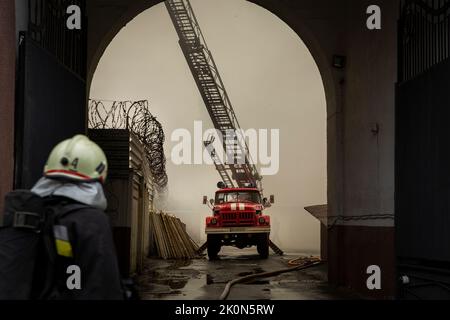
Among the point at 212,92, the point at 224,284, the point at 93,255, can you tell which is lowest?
the point at 224,284

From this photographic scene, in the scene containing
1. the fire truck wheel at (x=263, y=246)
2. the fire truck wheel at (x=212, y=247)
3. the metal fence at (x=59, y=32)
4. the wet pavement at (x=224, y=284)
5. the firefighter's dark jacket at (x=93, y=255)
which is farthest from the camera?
the fire truck wheel at (x=263, y=246)

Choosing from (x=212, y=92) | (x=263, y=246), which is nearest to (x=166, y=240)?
(x=263, y=246)

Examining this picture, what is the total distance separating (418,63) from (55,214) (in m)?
4.98

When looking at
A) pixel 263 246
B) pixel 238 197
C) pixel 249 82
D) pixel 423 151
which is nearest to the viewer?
pixel 423 151

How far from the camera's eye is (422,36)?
6.37 metres

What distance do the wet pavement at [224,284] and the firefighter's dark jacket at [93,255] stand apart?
643cm

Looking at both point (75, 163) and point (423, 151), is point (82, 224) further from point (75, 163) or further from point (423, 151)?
point (423, 151)

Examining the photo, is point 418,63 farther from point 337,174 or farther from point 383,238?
point 337,174

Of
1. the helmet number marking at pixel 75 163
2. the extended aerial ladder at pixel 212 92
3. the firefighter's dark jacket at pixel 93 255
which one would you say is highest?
the extended aerial ladder at pixel 212 92

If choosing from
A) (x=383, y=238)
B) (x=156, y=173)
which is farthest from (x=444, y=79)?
(x=156, y=173)

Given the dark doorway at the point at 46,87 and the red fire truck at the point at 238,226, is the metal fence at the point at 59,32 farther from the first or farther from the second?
the red fire truck at the point at 238,226

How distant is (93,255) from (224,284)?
28.0 feet

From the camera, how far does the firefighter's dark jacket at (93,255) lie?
265 cm

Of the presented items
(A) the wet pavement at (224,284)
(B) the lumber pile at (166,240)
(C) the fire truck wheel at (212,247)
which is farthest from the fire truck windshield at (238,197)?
(A) the wet pavement at (224,284)
